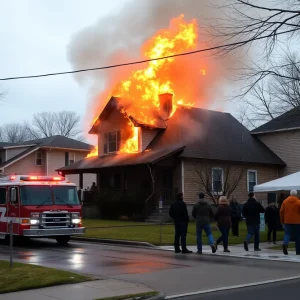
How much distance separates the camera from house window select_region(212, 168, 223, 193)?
2855 centimetres

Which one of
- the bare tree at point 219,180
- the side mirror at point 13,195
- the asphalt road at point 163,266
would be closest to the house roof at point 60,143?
the bare tree at point 219,180

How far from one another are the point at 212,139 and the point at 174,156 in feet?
13.0

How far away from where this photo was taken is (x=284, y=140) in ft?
117

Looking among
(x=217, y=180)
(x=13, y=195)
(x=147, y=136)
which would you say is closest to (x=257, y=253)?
(x=13, y=195)

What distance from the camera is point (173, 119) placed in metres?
33.9

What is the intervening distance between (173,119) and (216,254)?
1913 centimetres

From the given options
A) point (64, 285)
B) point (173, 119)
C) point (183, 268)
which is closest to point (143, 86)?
point (173, 119)

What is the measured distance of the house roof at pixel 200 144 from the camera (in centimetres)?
3142

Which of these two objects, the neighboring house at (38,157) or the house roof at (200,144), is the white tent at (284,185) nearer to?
the house roof at (200,144)

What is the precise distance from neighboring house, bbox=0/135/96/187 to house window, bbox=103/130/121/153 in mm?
11253

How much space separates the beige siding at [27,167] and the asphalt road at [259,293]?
121ft

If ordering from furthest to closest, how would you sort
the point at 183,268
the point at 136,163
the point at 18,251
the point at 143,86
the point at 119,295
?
the point at 143,86
the point at 136,163
the point at 18,251
the point at 183,268
the point at 119,295

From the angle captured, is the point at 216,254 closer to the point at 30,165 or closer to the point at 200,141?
the point at 200,141

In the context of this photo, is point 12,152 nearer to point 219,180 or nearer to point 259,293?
point 219,180
